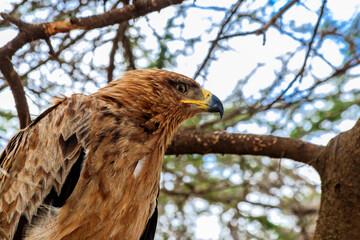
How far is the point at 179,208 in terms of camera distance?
22.2 feet

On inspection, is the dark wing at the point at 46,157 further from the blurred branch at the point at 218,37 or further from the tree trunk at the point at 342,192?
the tree trunk at the point at 342,192

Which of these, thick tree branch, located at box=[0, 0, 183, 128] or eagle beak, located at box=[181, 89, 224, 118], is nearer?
thick tree branch, located at box=[0, 0, 183, 128]

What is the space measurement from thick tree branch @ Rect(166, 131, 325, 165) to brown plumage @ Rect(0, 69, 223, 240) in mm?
824

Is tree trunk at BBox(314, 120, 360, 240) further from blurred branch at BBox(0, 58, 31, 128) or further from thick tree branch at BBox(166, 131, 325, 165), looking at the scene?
blurred branch at BBox(0, 58, 31, 128)

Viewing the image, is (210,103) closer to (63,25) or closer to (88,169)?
(88,169)

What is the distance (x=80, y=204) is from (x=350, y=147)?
223 cm

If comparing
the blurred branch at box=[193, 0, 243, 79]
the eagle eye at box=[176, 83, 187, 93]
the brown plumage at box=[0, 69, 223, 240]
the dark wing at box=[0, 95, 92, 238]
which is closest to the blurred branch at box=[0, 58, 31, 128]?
the brown plumage at box=[0, 69, 223, 240]

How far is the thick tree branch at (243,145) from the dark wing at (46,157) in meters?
1.42

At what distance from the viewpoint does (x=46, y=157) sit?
3.45 m

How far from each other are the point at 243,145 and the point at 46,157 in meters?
2.01

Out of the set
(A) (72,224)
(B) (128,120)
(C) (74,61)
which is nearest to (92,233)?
(A) (72,224)

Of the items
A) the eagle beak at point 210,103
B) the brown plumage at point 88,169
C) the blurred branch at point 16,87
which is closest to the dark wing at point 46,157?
the brown plumage at point 88,169

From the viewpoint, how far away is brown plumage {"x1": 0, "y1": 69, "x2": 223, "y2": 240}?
10.9 ft

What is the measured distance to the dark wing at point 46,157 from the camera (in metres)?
3.37
